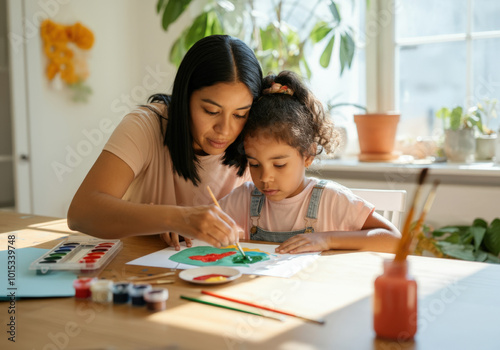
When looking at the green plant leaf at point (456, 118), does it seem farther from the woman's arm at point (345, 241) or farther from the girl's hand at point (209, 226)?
the girl's hand at point (209, 226)

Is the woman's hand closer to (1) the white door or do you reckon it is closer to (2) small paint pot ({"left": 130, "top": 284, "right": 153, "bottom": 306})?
(2) small paint pot ({"left": 130, "top": 284, "right": 153, "bottom": 306})

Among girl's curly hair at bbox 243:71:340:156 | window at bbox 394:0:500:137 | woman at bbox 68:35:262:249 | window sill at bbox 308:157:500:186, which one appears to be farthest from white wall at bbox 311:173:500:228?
woman at bbox 68:35:262:249

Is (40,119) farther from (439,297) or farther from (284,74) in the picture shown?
(439,297)

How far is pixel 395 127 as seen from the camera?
277 cm

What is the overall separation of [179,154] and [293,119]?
35 centimetres

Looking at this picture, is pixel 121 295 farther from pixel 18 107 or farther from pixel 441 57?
pixel 441 57

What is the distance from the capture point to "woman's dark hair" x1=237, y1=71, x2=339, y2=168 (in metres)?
1.51

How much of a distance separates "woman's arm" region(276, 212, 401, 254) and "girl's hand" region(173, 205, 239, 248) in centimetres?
23

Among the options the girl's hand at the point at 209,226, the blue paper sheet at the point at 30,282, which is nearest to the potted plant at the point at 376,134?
the girl's hand at the point at 209,226

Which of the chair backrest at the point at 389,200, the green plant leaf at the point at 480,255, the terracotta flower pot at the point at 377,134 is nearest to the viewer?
the chair backrest at the point at 389,200

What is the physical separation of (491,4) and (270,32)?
3.75 ft

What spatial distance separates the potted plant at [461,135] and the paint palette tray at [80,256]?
1891mm

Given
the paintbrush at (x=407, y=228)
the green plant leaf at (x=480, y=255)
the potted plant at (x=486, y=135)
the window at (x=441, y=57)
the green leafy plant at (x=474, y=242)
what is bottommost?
the green plant leaf at (x=480, y=255)

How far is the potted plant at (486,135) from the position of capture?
267cm
